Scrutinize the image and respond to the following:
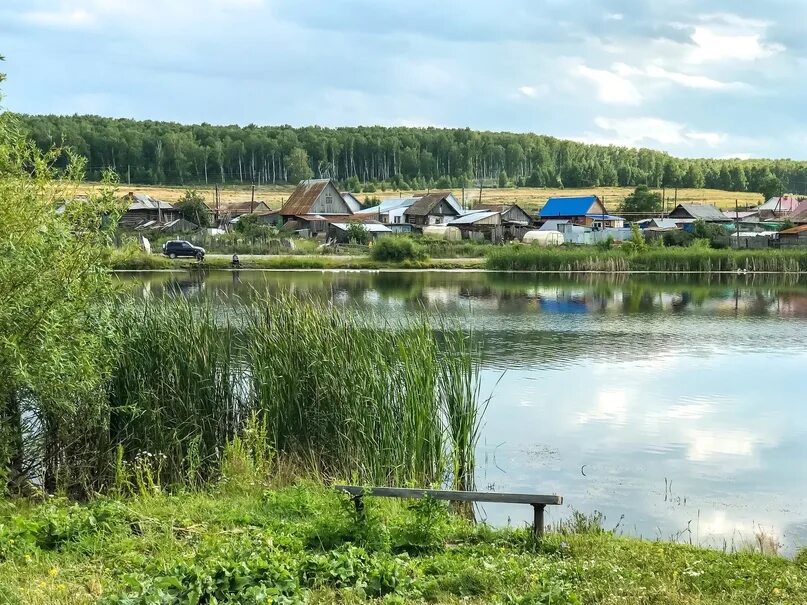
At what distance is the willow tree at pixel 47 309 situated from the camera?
8.47m

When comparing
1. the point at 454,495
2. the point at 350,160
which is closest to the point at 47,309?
the point at 454,495

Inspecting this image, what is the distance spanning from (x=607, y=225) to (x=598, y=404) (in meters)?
72.8

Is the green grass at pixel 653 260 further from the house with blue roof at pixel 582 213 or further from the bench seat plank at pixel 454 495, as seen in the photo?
the bench seat plank at pixel 454 495

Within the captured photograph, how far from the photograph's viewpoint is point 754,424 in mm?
17062

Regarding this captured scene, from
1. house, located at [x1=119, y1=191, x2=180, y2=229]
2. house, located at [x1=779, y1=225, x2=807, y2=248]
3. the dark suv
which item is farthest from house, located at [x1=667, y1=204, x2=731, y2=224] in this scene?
house, located at [x1=119, y1=191, x2=180, y2=229]

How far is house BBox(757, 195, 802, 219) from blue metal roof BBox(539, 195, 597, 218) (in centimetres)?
2419

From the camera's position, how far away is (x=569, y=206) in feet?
296

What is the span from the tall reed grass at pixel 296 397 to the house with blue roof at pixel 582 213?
7652 centimetres

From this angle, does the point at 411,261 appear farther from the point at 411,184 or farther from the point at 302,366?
the point at 411,184

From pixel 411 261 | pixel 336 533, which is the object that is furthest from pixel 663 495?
pixel 411 261

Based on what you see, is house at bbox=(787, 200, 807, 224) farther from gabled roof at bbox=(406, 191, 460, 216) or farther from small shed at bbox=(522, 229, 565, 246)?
gabled roof at bbox=(406, 191, 460, 216)

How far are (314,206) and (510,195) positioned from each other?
178ft

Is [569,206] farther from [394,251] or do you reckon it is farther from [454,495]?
[454,495]

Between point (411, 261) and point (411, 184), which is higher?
point (411, 184)
